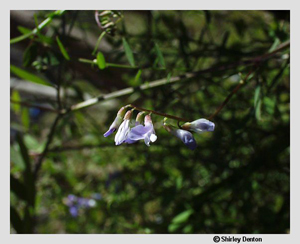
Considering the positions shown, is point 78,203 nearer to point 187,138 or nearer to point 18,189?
point 18,189

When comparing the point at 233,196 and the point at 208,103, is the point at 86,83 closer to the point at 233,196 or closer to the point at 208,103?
the point at 208,103

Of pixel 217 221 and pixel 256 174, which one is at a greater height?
pixel 256 174

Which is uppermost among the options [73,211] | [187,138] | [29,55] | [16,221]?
[29,55]

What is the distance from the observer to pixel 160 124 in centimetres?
86

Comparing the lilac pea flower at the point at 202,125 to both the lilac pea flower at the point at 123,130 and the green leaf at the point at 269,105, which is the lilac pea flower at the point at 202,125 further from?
the green leaf at the point at 269,105

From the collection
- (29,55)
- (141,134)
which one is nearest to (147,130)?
(141,134)

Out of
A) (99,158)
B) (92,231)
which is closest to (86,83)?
(99,158)

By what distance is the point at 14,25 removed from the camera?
32.1 inches

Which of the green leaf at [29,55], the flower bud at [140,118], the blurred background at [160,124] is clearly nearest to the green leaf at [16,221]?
the blurred background at [160,124]

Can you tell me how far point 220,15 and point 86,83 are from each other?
0.51 m

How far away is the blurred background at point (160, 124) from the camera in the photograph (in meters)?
0.67

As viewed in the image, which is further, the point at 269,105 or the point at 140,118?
the point at 269,105

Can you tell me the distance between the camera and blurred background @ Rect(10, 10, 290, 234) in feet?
2.18

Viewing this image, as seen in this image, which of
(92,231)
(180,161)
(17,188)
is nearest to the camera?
(17,188)
